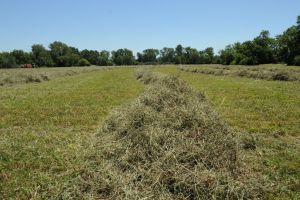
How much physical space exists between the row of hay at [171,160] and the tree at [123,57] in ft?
420

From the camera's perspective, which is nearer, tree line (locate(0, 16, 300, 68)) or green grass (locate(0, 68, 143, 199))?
green grass (locate(0, 68, 143, 199))

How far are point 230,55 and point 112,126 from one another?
318 ft

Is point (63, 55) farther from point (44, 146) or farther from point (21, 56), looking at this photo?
point (44, 146)

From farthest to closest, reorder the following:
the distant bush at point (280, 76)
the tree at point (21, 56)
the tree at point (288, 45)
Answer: the tree at point (21, 56)
the tree at point (288, 45)
the distant bush at point (280, 76)

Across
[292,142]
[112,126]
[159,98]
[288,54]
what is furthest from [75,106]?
[288,54]

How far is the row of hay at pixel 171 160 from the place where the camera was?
475 cm

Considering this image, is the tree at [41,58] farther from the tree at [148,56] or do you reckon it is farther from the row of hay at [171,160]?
the row of hay at [171,160]

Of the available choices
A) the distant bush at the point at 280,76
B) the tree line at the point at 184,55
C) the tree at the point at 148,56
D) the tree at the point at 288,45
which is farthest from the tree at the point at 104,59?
the distant bush at the point at 280,76

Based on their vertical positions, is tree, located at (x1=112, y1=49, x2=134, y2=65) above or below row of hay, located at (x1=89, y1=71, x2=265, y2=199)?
below

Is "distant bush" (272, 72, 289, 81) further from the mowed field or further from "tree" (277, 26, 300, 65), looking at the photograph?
"tree" (277, 26, 300, 65)

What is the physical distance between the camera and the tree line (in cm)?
7238

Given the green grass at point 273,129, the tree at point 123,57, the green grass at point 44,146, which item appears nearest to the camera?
the green grass at point 44,146

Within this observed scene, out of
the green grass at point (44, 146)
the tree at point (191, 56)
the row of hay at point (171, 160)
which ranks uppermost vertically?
the row of hay at point (171, 160)

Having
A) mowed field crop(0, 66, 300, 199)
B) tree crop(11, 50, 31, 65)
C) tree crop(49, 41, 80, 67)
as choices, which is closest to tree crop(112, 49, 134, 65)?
tree crop(49, 41, 80, 67)
